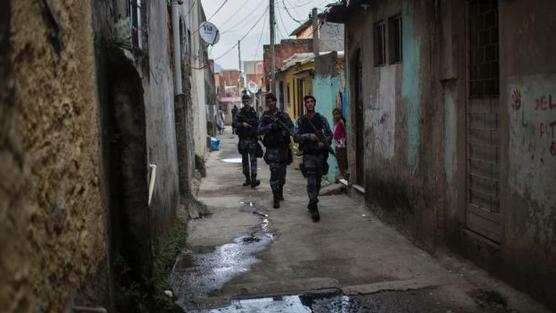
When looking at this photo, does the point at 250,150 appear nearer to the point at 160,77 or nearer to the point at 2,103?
the point at 160,77

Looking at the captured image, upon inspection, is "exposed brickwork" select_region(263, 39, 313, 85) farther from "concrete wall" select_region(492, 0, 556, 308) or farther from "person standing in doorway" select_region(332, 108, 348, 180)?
"concrete wall" select_region(492, 0, 556, 308)

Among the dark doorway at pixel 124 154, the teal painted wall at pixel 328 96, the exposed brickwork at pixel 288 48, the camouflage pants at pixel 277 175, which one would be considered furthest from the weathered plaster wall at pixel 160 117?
the exposed brickwork at pixel 288 48

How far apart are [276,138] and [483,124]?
484 cm

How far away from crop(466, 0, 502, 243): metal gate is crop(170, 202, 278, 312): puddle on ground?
2.45m

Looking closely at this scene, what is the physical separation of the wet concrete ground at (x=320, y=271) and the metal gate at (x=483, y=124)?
534mm

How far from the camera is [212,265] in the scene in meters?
7.05

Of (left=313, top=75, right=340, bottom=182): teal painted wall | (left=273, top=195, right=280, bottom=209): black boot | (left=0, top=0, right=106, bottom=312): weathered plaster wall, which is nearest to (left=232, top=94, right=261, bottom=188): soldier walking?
(left=313, top=75, right=340, bottom=182): teal painted wall

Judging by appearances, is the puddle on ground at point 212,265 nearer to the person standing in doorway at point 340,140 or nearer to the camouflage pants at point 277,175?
the camouflage pants at point 277,175

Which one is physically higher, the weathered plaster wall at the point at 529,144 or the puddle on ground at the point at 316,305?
the weathered plaster wall at the point at 529,144

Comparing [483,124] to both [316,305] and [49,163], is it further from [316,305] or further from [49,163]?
[49,163]

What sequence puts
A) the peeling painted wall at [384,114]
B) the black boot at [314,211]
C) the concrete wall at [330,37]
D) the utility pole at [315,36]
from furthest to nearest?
the concrete wall at [330,37]
the utility pole at [315,36]
the black boot at [314,211]
the peeling painted wall at [384,114]

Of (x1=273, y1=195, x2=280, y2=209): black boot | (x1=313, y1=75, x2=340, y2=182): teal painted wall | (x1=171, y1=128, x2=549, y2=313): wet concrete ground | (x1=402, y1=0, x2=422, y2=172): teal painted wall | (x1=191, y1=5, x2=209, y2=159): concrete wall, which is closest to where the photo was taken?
(x1=171, y1=128, x2=549, y2=313): wet concrete ground

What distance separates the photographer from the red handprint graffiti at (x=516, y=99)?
5319 millimetres

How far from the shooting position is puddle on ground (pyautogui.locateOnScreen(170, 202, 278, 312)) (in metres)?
6.04
